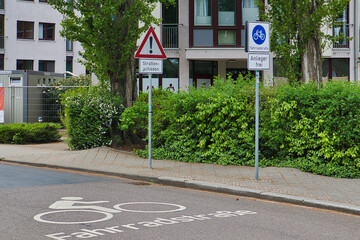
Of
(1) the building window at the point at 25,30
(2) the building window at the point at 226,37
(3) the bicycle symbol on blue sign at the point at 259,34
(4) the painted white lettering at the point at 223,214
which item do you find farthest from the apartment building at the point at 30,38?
(4) the painted white lettering at the point at 223,214

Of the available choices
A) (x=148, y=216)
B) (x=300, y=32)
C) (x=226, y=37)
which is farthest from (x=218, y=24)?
(x=148, y=216)

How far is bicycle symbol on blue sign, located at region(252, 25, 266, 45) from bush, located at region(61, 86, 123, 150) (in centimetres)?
652

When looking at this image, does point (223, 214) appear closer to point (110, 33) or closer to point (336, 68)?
point (110, 33)

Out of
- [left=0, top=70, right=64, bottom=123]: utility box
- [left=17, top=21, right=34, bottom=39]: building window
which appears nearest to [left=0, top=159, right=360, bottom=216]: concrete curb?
[left=0, top=70, right=64, bottom=123]: utility box

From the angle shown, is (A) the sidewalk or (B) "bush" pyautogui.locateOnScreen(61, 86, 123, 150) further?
(B) "bush" pyautogui.locateOnScreen(61, 86, 123, 150)

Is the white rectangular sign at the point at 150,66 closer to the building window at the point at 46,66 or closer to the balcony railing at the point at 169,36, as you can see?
the balcony railing at the point at 169,36

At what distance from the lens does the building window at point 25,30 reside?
45812 millimetres

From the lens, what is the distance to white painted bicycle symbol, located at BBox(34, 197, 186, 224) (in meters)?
7.41

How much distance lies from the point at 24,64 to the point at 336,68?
90.4ft

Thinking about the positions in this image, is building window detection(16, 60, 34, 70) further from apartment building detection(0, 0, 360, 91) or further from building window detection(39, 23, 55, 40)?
apartment building detection(0, 0, 360, 91)

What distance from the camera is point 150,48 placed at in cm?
1283

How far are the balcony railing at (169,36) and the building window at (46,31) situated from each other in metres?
23.1

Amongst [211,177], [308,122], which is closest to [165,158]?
[211,177]

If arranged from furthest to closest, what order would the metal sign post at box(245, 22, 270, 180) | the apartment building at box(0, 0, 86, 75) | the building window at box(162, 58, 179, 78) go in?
the apartment building at box(0, 0, 86, 75)
the building window at box(162, 58, 179, 78)
the metal sign post at box(245, 22, 270, 180)
